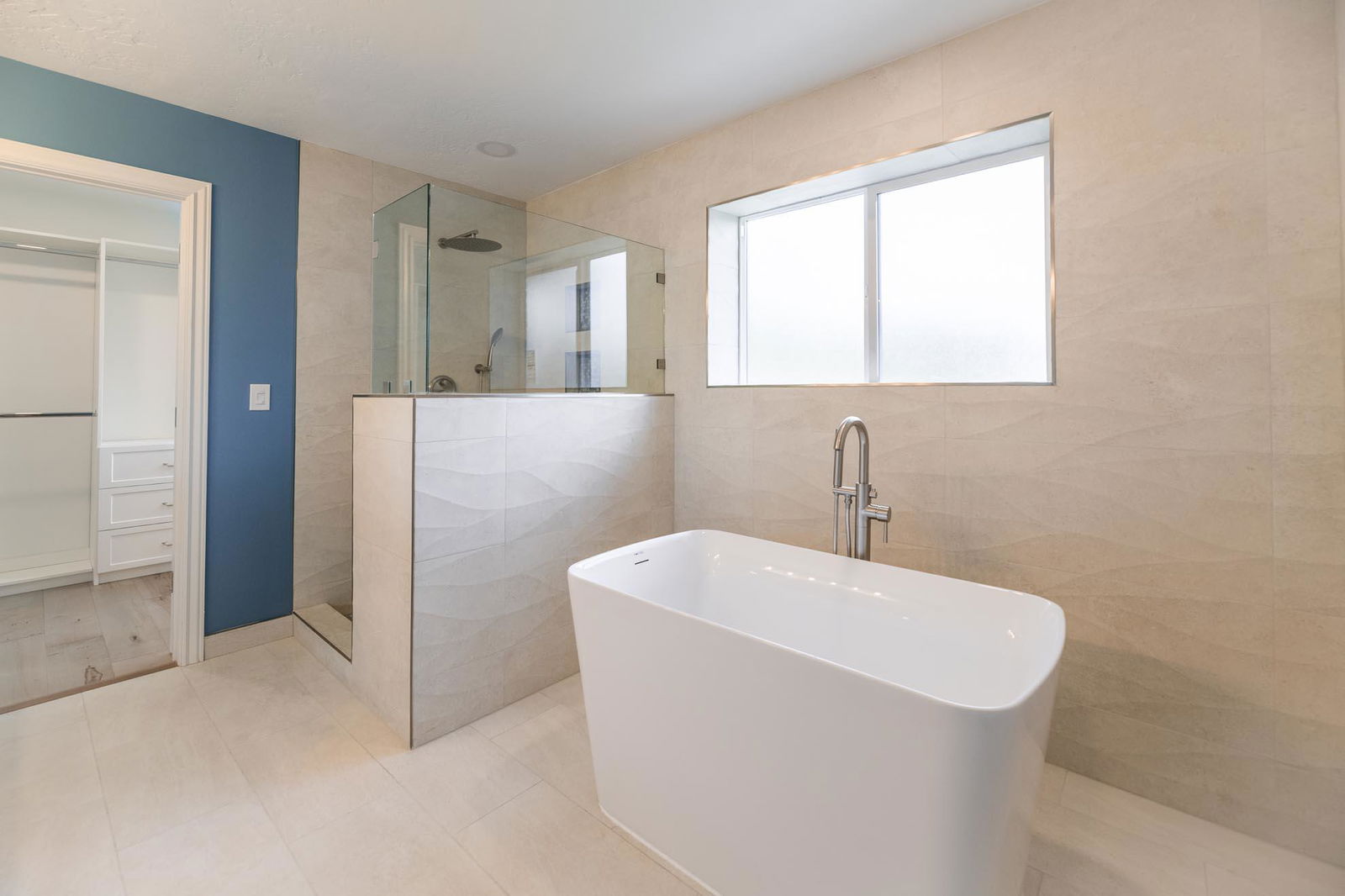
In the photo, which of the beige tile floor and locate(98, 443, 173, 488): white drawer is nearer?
the beige tile floor

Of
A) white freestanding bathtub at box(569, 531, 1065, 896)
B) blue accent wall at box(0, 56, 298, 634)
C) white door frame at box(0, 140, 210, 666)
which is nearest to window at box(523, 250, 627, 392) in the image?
white freestanding bathtub at box(569, 531, 1065, 896)

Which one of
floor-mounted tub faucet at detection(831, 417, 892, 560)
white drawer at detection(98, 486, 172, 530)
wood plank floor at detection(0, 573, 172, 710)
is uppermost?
floor-mounted tub faucet at detection(831, 417, 892, 560)

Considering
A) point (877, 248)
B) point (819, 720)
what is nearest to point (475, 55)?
point (877, 248)

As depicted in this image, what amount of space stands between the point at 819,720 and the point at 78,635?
3.47 metres

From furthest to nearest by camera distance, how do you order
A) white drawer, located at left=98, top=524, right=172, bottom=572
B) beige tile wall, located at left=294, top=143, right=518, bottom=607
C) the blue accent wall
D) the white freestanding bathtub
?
white drawer, located at left=98, top=524, right=172, bottom=572, beige tile wall, located at left=294, top=143, right=518, bottom=607, the blue accent wall, the white freestanding bathtub

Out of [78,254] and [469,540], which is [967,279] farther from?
[78,254]

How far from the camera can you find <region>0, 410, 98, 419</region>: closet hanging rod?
10.5ft

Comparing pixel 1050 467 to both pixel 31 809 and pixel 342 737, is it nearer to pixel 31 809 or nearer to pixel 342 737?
pixel 342 737

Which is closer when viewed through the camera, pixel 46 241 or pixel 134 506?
pixel 46 241

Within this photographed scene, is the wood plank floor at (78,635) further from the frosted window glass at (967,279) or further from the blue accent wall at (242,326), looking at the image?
the frosted window glass at (967,279)

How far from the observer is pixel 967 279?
211 cm

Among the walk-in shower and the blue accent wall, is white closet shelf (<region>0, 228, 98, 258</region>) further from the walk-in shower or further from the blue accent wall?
the walk-in shower

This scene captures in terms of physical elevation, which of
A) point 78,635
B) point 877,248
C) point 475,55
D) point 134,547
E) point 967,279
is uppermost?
point 475,55

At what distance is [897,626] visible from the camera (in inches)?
62.0
